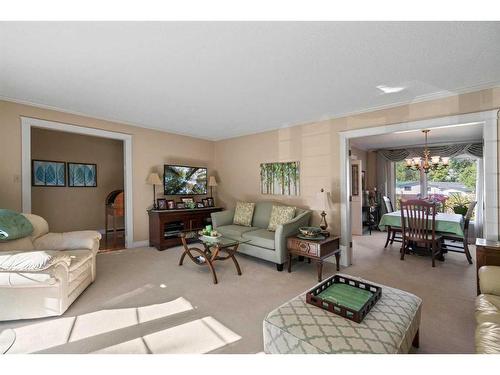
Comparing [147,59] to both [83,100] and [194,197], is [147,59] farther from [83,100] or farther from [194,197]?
[194,197]

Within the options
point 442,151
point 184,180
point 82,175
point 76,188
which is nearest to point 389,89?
point 184,180

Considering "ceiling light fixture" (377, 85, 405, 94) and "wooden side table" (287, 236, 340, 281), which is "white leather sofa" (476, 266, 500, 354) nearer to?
"wooden side table" (287, 236, 340, 281)

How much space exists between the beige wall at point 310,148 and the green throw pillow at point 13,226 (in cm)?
348

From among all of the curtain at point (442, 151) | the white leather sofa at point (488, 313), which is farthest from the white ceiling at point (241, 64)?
the curtain at point (442, 151)

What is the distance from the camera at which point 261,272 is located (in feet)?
10.5

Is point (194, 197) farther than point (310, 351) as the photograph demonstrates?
Yes

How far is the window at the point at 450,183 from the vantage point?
542 centimetres

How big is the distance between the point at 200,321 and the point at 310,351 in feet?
3.80

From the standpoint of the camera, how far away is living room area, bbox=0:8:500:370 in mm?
1645

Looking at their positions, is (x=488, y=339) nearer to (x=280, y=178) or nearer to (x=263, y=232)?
(x=263, y=232)

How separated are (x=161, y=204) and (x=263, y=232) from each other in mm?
2147

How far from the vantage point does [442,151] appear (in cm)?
557

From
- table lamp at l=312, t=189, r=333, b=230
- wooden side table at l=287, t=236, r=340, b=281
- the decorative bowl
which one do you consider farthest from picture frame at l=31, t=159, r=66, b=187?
table lamp at l=312, t=189, r=333, b=230
